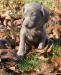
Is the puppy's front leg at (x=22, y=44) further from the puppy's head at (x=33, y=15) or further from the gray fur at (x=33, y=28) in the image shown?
the puppy's head at (x=33, y=15)

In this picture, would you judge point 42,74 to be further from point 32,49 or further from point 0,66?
point 32,49

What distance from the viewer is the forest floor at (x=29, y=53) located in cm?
537

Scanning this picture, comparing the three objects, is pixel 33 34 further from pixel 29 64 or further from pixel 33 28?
pixel 29 64

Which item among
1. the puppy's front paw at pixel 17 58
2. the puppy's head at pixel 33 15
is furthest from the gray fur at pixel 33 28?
the puppy's front paw at pixel 17 58

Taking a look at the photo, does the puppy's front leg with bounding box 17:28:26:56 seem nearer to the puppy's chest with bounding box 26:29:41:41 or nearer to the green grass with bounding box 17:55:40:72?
the puppy's chest with bounding box 26:29:41:41

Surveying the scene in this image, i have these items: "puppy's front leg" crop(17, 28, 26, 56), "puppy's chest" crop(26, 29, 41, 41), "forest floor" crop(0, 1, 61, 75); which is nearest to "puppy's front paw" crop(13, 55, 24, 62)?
"forest floor" crop(0, 1, 61, 75)

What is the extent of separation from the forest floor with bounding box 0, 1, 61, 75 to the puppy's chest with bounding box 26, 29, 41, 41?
0.20m

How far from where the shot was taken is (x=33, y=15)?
5.74 meters

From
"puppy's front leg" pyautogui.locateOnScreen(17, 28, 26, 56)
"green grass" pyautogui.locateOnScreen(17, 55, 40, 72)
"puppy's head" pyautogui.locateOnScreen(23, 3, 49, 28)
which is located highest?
"puppy's head" pyautogui.locateOnScreen(23, 3, 49, 28)

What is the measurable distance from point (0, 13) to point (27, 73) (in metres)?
2.54

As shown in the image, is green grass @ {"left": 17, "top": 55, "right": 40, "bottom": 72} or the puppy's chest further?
the puppy's chest

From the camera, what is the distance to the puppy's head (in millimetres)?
5699

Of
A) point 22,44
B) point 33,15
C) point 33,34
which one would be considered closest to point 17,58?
point 22,44

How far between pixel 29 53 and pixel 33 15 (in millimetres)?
677
